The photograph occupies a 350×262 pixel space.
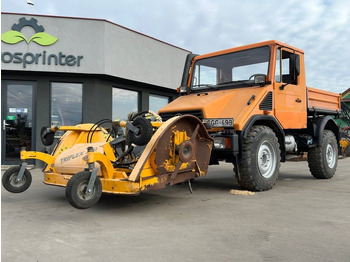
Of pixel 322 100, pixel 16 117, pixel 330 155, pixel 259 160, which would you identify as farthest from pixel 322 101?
pixel 16 117

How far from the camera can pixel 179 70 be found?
534 inches

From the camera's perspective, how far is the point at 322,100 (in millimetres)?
7859

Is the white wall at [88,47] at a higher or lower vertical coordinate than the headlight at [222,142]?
higher

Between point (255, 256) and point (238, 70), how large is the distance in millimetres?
4265

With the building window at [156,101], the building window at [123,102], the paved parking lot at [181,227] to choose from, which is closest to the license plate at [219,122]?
the paved parking lot at [181,227]

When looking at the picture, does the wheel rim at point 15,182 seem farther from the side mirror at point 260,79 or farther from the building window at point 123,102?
the building window at point 123,102

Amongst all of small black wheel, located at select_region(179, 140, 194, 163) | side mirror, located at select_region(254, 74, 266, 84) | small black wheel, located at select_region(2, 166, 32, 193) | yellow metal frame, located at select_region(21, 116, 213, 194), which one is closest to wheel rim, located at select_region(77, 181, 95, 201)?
yellow metal frame, located at select_region(21, 116, 213, 194)

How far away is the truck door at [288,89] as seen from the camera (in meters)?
6.21

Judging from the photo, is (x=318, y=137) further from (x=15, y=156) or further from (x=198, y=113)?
(x=15, y=156)

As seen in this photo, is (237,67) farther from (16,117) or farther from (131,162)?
(16,117)

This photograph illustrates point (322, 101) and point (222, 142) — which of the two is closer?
point (222, 142)

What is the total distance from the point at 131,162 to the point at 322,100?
5.37m

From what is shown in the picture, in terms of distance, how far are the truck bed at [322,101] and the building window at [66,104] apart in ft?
23.3

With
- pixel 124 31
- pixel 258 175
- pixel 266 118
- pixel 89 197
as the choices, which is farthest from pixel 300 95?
pixel 124 31
